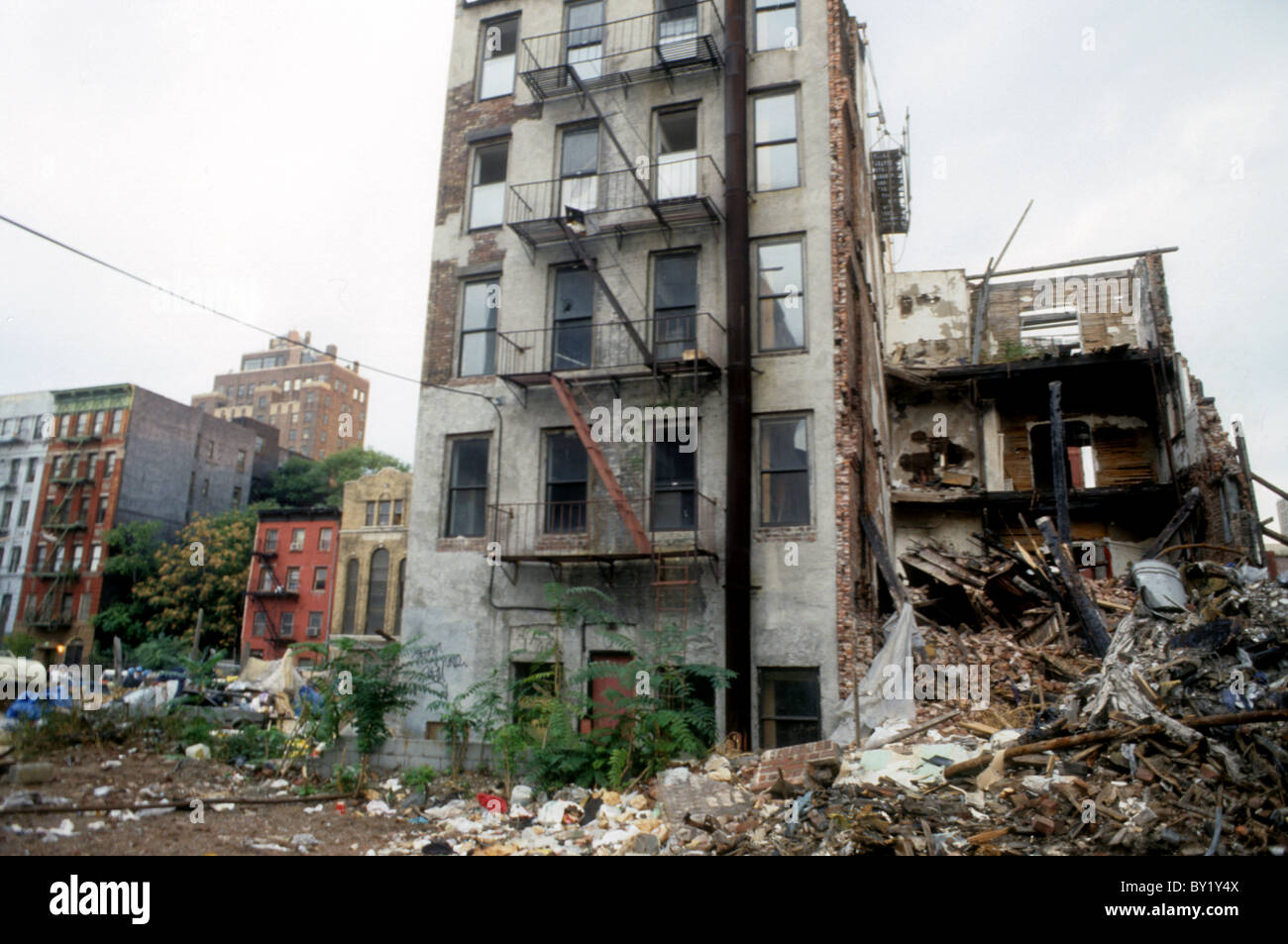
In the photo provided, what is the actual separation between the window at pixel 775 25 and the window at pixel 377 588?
28343mm

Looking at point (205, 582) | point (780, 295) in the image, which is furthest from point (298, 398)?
point (780, 295)

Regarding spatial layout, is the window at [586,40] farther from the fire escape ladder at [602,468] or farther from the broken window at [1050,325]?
the broken window at [1050,325]

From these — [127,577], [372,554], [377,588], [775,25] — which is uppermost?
[775,25]

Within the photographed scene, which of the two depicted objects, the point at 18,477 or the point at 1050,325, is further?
the point at 18,477

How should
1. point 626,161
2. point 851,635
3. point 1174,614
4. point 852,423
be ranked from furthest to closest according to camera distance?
point 626,161 < point 852,423 < point 851,635 < point 1174,614

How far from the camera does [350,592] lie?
37031 mm

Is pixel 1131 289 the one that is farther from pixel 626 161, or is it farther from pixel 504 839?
pixel 504 839

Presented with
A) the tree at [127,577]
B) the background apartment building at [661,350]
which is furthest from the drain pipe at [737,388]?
the tree at [127,577]

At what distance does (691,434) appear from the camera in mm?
14242

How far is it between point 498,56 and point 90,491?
30841mm

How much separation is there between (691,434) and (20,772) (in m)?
10.9

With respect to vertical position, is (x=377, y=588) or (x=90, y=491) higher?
(x=90, y=491)

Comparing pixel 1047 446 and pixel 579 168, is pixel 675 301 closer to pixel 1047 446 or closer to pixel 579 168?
pixel 579 168
